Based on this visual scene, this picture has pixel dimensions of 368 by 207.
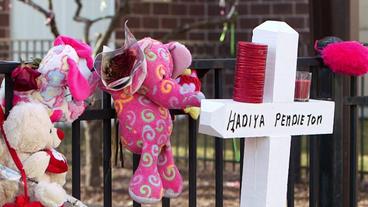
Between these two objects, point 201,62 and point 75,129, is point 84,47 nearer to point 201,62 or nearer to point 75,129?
point 75,129

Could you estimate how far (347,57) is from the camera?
142 inches

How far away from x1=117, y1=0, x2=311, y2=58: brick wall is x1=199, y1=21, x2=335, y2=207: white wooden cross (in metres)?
8.56

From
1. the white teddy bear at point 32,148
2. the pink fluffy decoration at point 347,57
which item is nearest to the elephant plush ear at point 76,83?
the white teddy bear at point 32,148

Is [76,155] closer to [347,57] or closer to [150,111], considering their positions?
[150,111]

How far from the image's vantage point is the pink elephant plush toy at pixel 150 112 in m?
2.95

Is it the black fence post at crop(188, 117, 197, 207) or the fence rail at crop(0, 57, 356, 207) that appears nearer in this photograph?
the fence rail at crop(0, 57, 356, 207)

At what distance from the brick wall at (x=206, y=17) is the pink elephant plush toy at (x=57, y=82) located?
8668 millimetres

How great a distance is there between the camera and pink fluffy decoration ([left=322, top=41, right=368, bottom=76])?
3.55 m

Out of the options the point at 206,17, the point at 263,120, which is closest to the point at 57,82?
the point at 263,120

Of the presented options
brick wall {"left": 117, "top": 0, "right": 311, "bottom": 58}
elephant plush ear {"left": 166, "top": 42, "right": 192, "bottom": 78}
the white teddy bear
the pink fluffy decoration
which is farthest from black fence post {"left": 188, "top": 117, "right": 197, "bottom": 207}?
brick wall {"left": 117, "top": 0, "right": 311, "bottom": 58}

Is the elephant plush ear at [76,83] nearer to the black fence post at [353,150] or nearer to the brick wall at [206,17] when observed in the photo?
the black fence post at [353,150]

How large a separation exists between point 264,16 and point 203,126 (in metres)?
9.62

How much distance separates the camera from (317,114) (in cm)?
Answer: 310

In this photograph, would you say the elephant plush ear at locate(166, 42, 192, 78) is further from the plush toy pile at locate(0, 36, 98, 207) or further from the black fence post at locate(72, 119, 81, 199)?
the black fence post at locate(72, 119, 81, 199)
